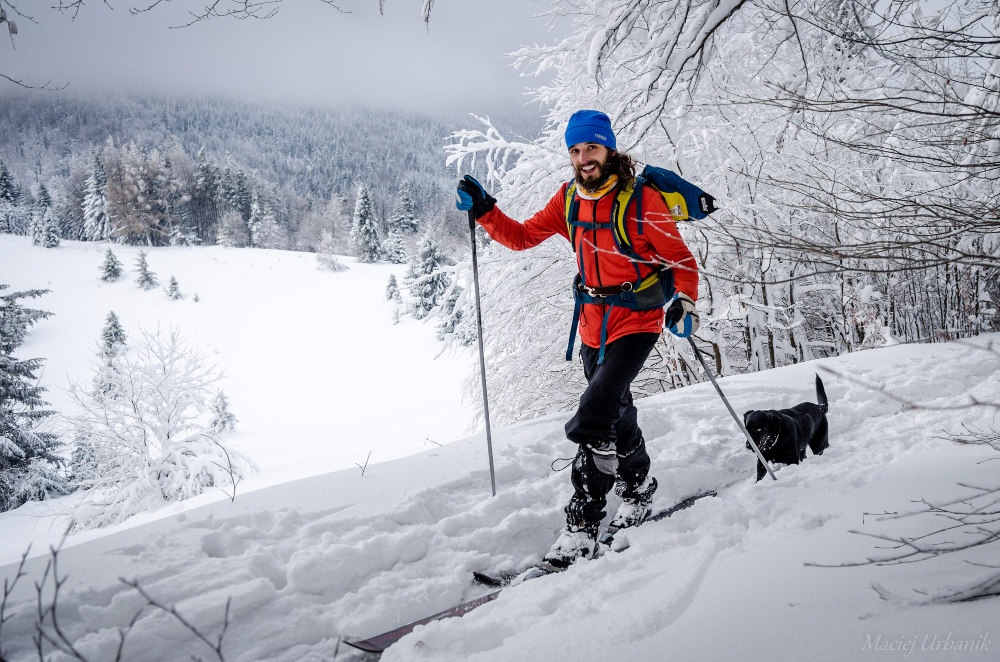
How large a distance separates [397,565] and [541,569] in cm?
69

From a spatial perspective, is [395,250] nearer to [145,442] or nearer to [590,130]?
[145,442]

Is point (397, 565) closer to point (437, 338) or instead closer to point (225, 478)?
point (225, 478)

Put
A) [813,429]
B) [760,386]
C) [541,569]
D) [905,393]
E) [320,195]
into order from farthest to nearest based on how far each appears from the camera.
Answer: [320,195] → [760,386] → [905,393] → [813,429] → [541,569]

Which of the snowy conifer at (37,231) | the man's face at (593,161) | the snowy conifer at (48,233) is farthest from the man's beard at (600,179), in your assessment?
the snowy conifer at (37,231)

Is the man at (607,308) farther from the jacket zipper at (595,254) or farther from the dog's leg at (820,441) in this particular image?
the dog's leg at (820,441)

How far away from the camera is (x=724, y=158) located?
6.21 meters

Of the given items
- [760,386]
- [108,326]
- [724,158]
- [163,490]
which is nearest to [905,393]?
[760,386]

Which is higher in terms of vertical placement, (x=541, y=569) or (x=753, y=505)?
(x=753, y=505)

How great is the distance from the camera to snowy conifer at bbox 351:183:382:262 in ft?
170

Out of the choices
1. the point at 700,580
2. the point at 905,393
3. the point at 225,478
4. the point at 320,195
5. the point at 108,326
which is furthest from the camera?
the point at 320,195

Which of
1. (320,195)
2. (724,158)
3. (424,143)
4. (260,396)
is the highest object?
(424,143)

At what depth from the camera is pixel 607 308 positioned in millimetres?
2553

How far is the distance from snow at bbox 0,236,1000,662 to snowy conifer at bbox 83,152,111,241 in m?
68.3

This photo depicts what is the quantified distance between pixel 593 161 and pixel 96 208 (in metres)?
71.0
